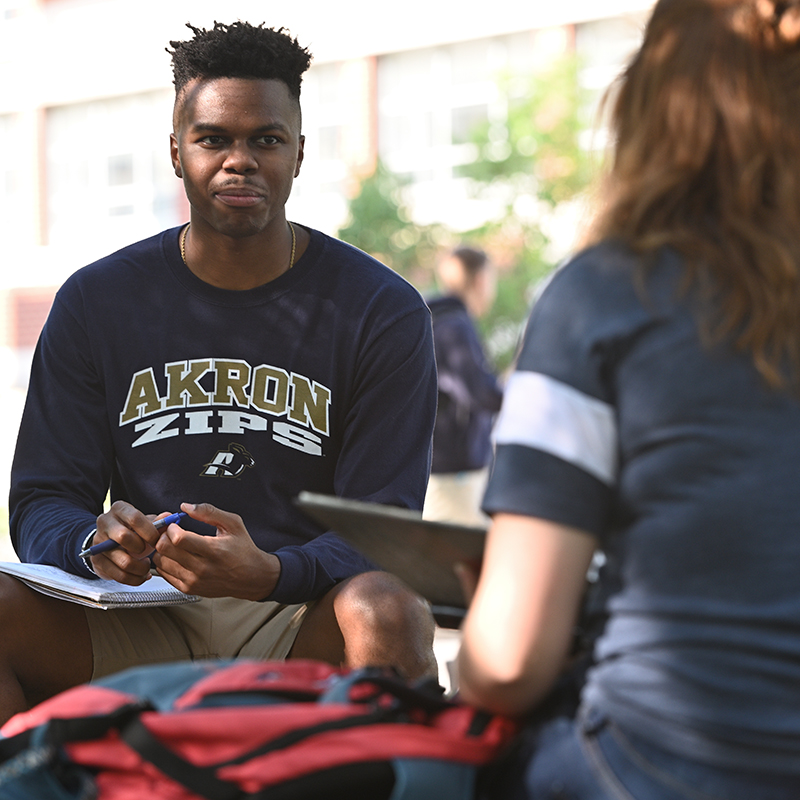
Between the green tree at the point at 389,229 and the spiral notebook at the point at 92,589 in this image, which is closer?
the spiral notebook at the point at 92,589

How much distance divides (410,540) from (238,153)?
162 centimetres

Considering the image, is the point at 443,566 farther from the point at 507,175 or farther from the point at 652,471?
the point at 507,175

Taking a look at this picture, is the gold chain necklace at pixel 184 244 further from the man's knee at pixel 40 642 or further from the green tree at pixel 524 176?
the green tree at pixel 524 176

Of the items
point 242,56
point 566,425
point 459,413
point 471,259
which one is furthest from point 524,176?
point 566,425

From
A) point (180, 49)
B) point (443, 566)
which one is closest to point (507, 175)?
point (180, 49)

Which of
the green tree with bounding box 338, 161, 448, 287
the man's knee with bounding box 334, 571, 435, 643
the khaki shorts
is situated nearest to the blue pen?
the khaki shorts

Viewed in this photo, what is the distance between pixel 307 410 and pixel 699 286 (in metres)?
1.53

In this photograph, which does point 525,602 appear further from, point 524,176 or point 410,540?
point 524,176

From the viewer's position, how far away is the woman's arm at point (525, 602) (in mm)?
1411

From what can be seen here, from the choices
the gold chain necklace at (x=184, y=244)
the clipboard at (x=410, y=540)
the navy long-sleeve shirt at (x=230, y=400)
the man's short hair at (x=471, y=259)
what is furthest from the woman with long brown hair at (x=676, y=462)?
the man's short hair at (x=471, y=259)

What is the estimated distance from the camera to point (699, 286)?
1.43m

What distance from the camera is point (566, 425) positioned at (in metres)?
1.43

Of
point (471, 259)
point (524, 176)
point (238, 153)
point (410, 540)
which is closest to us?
point (410, 540)

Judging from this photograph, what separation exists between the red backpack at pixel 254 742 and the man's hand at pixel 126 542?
828 mm
